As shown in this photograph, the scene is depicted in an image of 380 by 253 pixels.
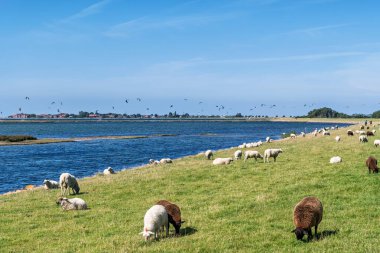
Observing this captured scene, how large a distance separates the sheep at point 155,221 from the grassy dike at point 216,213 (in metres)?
0.38

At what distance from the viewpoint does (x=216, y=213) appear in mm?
18953

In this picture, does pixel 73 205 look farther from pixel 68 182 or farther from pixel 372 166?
pixel 372 166

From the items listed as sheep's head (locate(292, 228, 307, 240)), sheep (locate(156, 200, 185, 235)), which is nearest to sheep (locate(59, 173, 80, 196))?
sheep (locate(156, 200, 185, 235))

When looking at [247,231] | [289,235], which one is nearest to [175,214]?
[247,231]

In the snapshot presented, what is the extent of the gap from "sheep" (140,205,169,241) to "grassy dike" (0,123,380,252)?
38cm

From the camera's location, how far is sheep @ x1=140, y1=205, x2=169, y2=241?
49.7 ft

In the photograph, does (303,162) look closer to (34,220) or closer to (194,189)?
(194,189)

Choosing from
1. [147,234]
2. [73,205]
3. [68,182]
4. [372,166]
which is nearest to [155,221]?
[147,234]

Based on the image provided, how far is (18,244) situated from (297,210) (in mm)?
10556

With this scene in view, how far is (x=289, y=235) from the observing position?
14.9 meters

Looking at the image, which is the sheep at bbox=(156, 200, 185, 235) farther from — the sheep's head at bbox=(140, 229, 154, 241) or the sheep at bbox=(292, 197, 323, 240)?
the sheep at bbox=(292, 197, 323, 240)

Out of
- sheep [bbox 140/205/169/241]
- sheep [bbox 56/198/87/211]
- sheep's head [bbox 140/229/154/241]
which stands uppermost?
sheep [bbox 140/205/169/241]

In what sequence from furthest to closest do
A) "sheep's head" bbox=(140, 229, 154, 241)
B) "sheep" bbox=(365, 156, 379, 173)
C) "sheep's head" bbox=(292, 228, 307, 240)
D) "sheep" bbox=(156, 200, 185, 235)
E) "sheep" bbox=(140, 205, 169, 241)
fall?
"sheep" bbox=(365, 156, 379, 173)
"sheep" bbox=(156, 200, 185, 235)
"sheep" bbox=(140, 205, 169, 241)
"sheep's head" bbox=(140, 229, 154, 241)
"sheep's head" bbox=(292, 228, 307, 240)

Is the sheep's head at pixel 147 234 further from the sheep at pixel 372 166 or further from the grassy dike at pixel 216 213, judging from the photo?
the sheep at pixel 372 166
